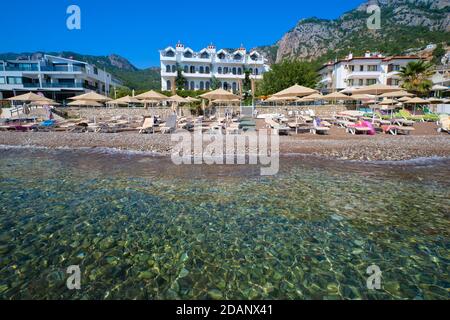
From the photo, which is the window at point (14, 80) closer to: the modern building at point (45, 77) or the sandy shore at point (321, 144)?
the modern building at point (45, 77)

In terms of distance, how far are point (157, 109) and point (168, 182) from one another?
24.4 m

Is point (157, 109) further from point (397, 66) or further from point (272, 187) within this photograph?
point (397, 66)

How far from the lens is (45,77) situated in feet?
144

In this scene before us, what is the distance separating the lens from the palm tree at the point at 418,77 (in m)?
33.4

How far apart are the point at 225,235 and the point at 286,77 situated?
127 feet

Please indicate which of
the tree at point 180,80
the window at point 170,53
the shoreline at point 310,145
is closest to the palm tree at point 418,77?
the shoreline at point 310,145

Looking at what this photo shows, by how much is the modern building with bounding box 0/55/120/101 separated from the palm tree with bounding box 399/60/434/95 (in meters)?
48.4

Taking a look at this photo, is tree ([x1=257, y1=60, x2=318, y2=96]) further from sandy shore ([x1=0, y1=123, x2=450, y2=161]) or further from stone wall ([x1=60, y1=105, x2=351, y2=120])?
sandy shore ([x1=0, y1=123, x2=450, y2=161])

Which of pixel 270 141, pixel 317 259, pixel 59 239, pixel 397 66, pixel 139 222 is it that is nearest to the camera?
pixel 317 259

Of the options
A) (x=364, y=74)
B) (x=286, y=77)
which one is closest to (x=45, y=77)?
(x=286, y=77)

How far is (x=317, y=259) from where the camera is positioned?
3822mm
